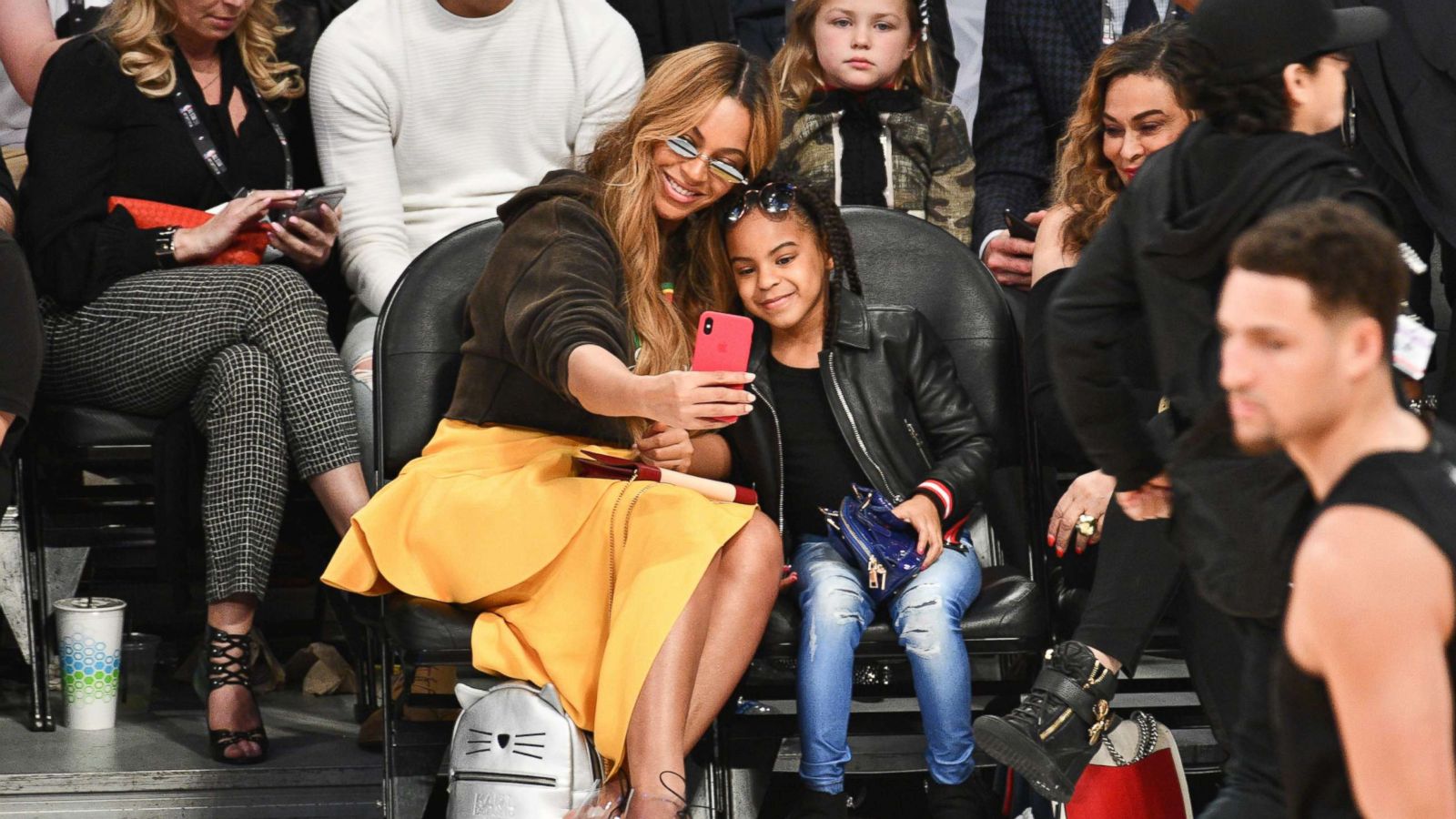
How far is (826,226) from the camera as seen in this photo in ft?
11.7

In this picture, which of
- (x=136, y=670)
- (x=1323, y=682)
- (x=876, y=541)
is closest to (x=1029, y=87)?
(x=876, y=541)

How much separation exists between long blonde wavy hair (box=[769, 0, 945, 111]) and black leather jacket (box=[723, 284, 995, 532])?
0.80 meters

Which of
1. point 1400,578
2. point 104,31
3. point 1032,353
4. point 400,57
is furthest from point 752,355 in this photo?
point 1400,578

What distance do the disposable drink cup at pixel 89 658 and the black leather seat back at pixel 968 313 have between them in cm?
168

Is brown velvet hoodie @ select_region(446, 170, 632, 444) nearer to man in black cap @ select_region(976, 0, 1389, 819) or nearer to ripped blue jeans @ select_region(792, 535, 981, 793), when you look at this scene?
ripped blue jeans @ select_region(792, 535, 981, 793)

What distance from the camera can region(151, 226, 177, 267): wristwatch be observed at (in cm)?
391

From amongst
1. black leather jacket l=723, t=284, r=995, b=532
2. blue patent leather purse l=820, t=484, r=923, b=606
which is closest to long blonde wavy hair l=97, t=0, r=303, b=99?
black leather jacket l=723, t=284, r=995, b=532

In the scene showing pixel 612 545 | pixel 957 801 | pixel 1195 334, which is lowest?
pixel 957 801

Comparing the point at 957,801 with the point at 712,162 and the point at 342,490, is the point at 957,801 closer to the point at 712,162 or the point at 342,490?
the point at 712,162

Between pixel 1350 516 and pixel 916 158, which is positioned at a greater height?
pixel 1350 516

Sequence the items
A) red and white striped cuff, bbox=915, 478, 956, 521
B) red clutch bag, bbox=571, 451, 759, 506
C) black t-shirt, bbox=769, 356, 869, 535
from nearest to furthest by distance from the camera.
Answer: red clutch bag, bbox=571, 451, 759, 506
red and white striped cuff, bbox=915, 478, 956, 521
black t-shirt, bbox=769, 356, 869, 535

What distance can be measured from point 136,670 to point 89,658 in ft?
0.78

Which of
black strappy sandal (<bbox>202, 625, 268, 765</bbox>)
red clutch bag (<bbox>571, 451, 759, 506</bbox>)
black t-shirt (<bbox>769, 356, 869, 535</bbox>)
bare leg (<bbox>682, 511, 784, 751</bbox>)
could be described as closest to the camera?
bare leg (<bbox>682, 511, 784, 751</bbox>)

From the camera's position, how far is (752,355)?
3539mm
